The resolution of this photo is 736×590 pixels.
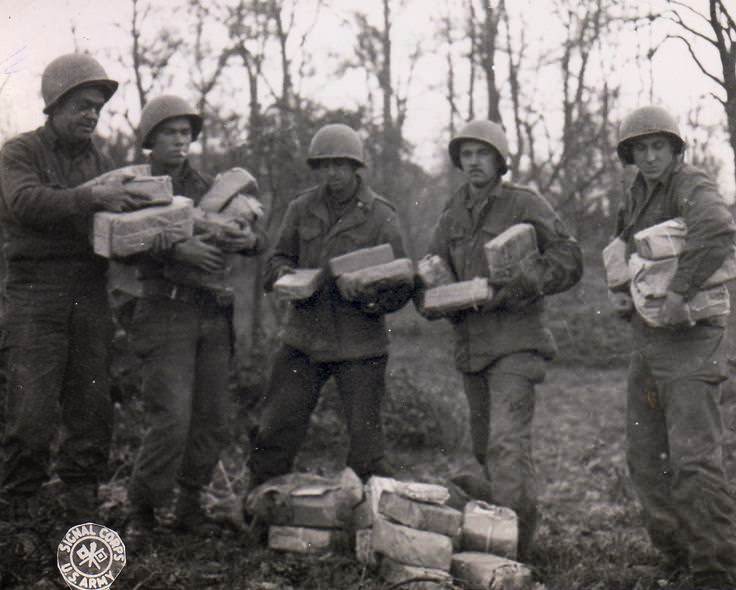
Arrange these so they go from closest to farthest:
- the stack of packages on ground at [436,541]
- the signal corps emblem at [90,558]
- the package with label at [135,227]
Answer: the signal corps emblem at [90,558] < the stack of packages on ground at [436,541] < the package with label at [135,227]

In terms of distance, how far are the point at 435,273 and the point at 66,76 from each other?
245 centimetres

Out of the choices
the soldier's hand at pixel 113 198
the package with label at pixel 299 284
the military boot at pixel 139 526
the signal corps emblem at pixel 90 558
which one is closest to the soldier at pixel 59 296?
the soldier's hand at pixel 113 198

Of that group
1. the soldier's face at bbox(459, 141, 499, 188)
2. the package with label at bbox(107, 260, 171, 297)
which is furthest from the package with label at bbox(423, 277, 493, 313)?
the package with label at bbox(107, 260, 171, 297)

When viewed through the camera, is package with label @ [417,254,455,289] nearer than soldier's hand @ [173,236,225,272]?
No

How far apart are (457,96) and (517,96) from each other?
506 cm

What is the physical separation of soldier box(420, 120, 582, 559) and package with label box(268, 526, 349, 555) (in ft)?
3.04

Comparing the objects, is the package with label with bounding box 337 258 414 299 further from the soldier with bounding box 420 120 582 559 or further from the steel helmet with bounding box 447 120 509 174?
the steel helmet with bounding box 447 120 509 174

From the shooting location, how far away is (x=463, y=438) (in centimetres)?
881

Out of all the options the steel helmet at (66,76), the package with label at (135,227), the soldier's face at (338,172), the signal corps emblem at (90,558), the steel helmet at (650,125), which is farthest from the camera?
the soldier's face at (338,172)

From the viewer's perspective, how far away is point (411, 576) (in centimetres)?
450

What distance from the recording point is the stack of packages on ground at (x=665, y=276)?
15.2 ft

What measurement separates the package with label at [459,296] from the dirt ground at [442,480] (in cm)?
149

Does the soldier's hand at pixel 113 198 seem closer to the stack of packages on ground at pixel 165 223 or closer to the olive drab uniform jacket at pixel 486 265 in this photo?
the stack of packages on ground at pixel 165 223

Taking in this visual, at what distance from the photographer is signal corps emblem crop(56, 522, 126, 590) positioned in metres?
4.02
